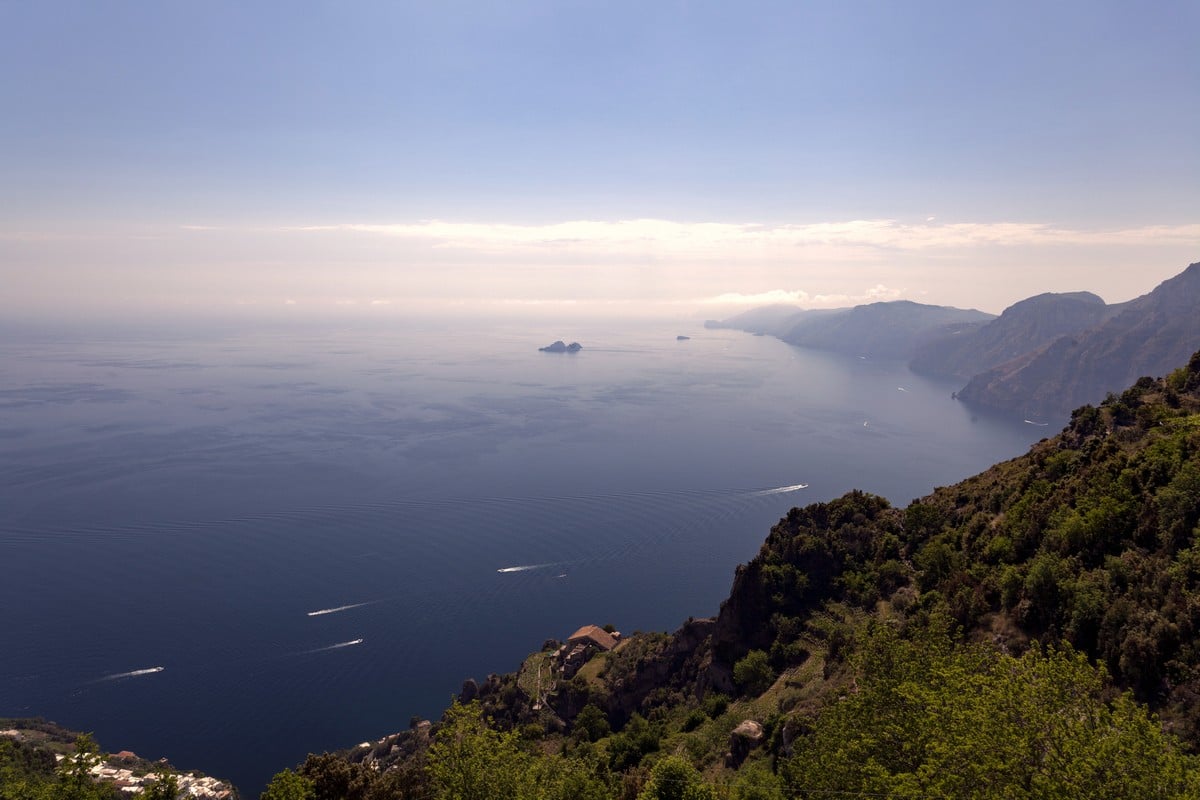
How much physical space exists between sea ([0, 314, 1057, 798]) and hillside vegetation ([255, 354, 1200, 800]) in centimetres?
2024

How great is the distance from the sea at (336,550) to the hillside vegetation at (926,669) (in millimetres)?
20236

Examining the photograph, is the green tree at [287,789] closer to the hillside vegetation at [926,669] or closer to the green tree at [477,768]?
the hillside vegetation at [926,669]

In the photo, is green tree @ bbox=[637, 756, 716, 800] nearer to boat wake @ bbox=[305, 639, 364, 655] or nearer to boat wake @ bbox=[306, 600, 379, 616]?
boat wake @ bbox=[305, 639, 364, 655]

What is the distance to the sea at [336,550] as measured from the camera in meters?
64.1

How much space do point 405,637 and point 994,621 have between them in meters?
67.8

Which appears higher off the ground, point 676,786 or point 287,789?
point 287,789

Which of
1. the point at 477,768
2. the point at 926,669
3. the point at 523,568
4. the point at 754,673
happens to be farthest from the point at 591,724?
the point at 523,568

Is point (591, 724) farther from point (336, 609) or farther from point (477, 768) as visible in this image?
point (336, 609)

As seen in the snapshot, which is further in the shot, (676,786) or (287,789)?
(676,786)

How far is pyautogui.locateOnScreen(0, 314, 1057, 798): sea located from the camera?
210 ft

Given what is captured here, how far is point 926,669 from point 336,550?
95.5m

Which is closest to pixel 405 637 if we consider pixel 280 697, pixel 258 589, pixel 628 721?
pixel 280 697

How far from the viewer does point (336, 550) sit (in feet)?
315

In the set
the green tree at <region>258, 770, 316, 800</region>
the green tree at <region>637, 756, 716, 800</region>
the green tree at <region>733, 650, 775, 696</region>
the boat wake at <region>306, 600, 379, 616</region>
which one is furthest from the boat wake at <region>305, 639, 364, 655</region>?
the green tree at <region>637, 756, 716, 800</region>
